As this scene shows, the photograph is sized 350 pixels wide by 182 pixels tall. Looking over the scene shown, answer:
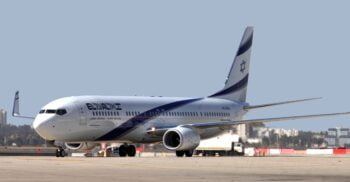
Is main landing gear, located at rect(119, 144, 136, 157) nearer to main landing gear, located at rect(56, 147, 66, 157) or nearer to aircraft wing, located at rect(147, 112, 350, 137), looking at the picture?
aircraft wing, located at rect(147, 112, 350, 137)

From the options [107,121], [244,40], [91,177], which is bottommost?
[91,177]

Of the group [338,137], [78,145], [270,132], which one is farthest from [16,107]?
[338,137]

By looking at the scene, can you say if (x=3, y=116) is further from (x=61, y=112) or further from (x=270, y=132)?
(x=61, y=112)

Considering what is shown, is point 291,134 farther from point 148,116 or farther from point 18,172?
point 18,172

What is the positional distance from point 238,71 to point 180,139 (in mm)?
11047

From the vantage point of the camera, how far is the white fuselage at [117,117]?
5434 centimetres

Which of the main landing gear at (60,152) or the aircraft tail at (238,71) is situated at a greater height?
the aircraft tail at (238,71)

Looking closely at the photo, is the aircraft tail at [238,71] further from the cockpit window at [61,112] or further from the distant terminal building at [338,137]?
the distant terminal building at [338,137]

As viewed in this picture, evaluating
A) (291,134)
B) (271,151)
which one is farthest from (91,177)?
(291,134)

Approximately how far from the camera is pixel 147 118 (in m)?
58.6

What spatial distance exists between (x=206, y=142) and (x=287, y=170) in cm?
4096

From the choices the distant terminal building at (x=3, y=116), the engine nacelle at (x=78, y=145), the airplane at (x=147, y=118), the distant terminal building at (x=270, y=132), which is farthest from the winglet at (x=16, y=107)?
the distant terminal building at (x=3, y=116)

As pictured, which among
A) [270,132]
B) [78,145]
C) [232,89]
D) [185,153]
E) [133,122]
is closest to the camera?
[133,122]

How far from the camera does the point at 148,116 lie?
58.6 metres
